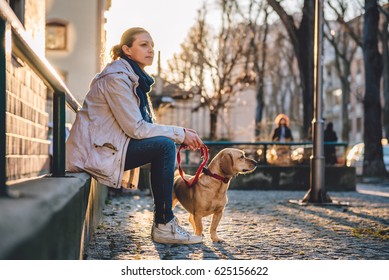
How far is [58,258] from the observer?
8.00ft

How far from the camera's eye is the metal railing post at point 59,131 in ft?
12.9

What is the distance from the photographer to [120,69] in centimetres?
484

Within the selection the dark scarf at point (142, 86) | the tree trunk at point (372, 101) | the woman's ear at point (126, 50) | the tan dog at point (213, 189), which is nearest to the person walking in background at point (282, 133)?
the tree trunk at point (372, 101)

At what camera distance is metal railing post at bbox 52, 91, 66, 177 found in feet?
12.9

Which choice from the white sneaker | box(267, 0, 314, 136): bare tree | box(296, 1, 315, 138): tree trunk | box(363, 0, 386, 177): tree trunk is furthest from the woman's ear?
box(363, 0, 386, 177): tree trunk

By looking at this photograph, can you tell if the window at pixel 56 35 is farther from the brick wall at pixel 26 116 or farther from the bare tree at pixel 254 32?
the brick wall at pixel 26 116

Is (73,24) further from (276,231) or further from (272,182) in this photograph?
(276,231)

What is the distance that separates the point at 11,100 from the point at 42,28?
3.31 meters

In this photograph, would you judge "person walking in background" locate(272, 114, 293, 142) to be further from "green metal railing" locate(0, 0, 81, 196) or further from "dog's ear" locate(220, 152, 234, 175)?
"green metal railing" locate(0, 0, 81, 196)

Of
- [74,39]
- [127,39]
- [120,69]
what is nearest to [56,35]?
[74,39]

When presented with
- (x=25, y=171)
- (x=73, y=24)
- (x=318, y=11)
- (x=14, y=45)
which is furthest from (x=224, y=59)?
(x=14, y=45)

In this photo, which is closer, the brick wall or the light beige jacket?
the light beige jacket

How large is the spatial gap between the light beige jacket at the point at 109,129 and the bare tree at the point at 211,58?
22.7 metres

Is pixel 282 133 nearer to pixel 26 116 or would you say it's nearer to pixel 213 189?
pixel 26 116
